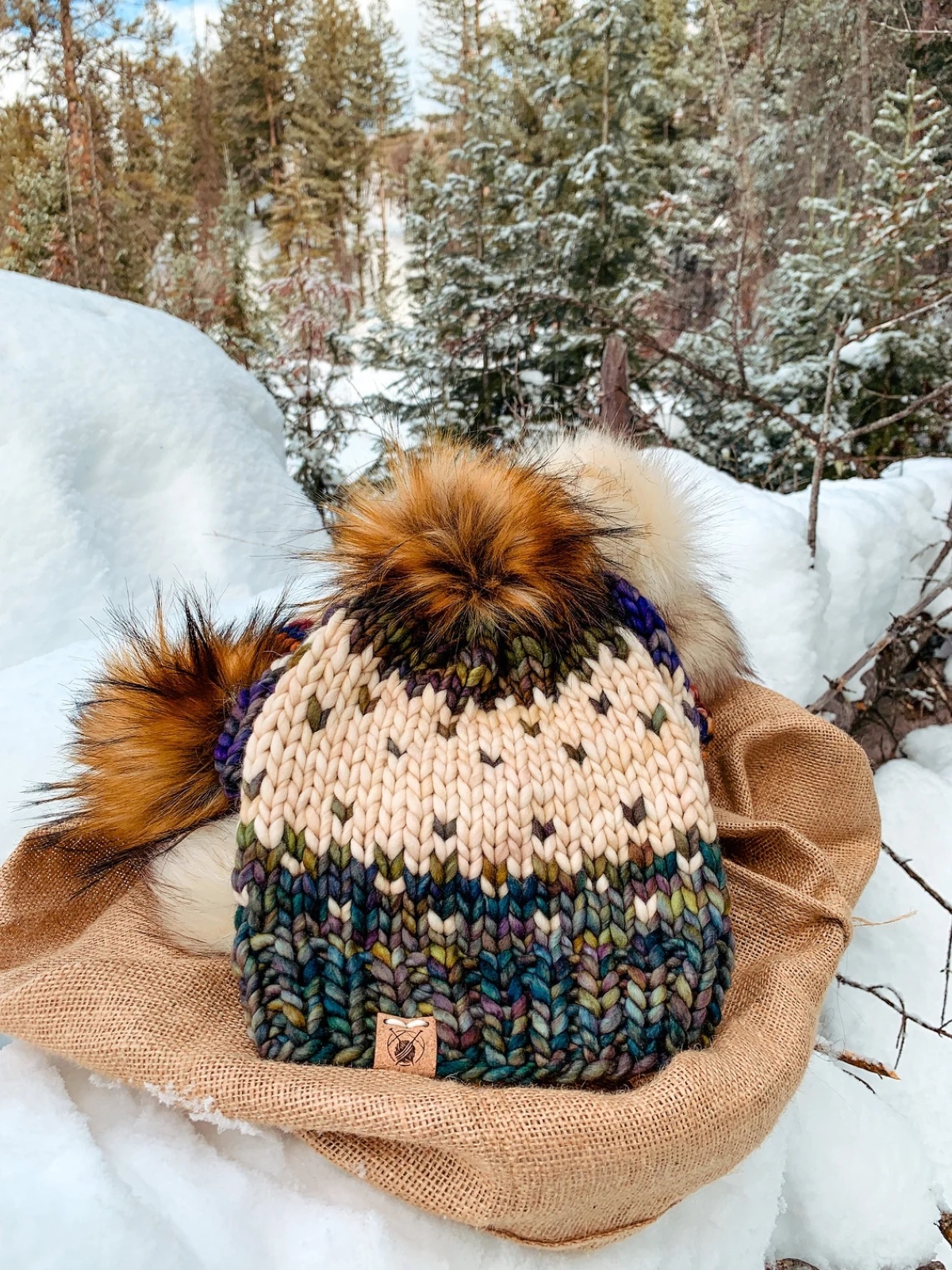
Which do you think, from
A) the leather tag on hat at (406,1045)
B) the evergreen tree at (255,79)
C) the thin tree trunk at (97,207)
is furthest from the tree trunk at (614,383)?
the evergreen tree at (255,79)

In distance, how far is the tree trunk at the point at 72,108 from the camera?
2211mm

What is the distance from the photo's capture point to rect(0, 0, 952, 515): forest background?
2.06 meters

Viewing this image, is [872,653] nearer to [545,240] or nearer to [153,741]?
[153,741]

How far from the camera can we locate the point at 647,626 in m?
0.60

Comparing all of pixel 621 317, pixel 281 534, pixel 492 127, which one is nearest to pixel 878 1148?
pixel 281 534

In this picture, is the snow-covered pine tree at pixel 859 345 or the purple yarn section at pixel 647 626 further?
the snow-covered pine tree at pixel 859 345

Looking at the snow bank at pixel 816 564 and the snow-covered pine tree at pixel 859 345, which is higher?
the snow-covered pine tree at pixel 859 345

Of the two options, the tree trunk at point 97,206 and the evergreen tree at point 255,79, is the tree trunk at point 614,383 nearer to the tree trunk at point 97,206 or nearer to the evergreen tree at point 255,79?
the tree trunk at point 97,206

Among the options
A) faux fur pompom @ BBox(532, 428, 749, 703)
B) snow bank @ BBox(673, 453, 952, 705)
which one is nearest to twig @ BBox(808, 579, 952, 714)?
snow bank @ BBox(673, 453, 952, 705)

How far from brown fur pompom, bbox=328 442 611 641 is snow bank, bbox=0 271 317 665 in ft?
0.97

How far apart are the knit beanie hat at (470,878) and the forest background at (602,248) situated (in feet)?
1.18

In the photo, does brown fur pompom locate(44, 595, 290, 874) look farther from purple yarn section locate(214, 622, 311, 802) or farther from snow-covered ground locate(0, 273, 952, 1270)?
snow-covered ground locate(0, 273, 952, 1270)

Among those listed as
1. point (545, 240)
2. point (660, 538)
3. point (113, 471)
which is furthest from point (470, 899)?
point (545, 240)

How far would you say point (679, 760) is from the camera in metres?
0.53
